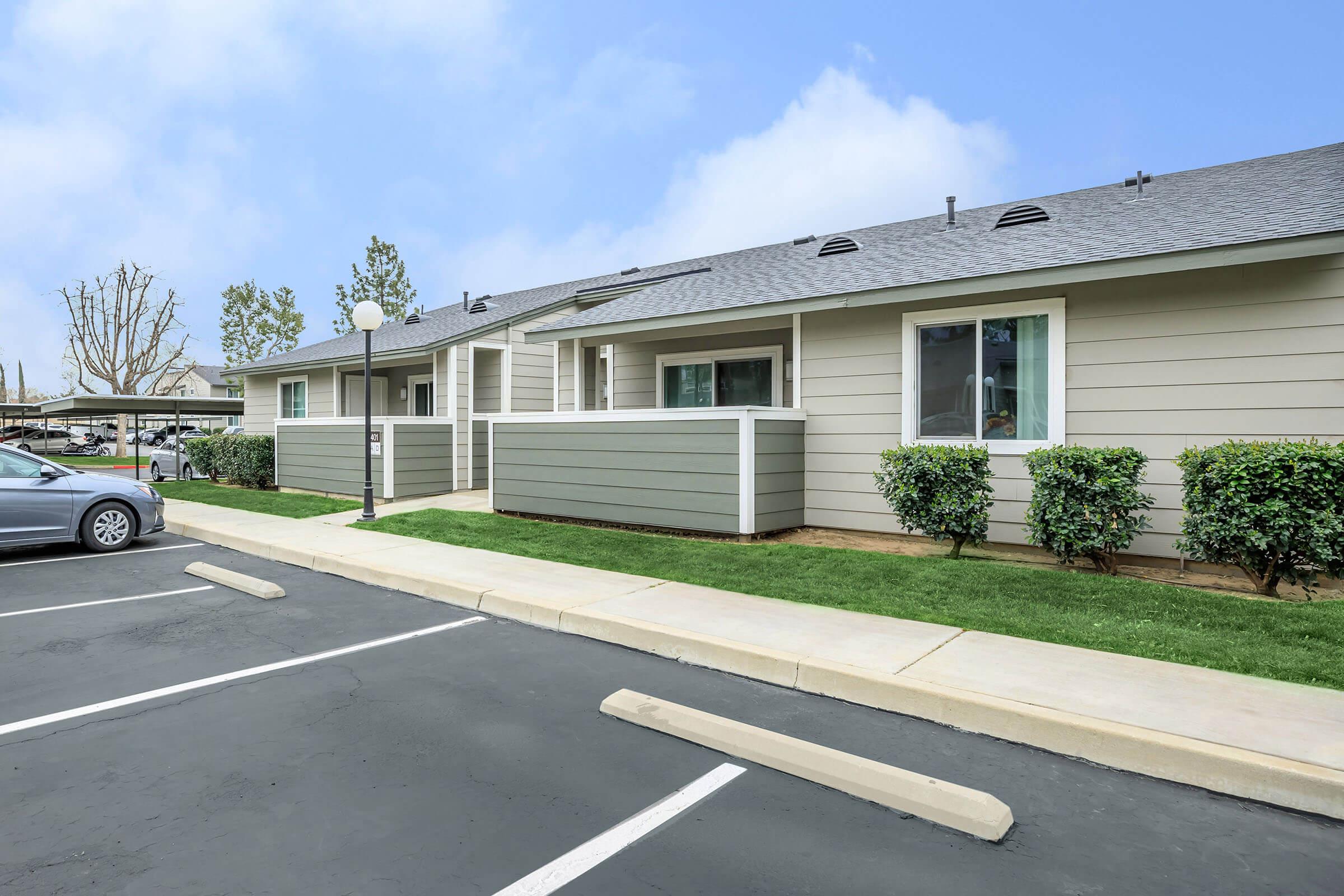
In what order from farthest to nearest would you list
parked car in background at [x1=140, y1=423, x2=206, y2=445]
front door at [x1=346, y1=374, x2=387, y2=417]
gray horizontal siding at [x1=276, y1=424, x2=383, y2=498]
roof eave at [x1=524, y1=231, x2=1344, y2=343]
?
parked car in background at [x1=140, y1=423, x2=206, y2=445] < front door at [x1=346, y1=374, x2=387, y2=417] < gray horizontal siding at [x1=276, y1=424, x2=383, y2=498] < roof eave at [x1=524, y1=231, x2=1344, y2=343]

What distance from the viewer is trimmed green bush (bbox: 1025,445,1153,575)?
6.71m

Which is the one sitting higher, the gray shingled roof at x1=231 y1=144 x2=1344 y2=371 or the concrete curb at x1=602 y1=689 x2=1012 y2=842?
the gray shingled roof at x1=231 y1=144 x2=1344 y2=371

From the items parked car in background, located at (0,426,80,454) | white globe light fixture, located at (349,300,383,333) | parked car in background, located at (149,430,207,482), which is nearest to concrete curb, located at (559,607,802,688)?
white globe light fixture, located at (349,300,383,333)

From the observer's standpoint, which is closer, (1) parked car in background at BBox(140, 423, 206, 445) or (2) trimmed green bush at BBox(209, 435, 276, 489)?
(2) trimmed green bush at BBox(209, 435, 276, 489)

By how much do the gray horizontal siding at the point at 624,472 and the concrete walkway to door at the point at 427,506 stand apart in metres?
1.15

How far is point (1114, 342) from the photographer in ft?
25.7

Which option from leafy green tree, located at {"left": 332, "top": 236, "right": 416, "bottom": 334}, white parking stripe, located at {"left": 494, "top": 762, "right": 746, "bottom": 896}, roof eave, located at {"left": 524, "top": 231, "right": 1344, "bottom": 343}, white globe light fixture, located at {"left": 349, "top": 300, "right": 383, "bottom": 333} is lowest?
white parking stripe, located at {"left": 494, "top": 762, "right": 746, "bottom": 896}

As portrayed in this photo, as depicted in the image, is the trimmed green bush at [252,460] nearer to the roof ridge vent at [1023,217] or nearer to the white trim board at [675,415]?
the white trim board at [675,415]

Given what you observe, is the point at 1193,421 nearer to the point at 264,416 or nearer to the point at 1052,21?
the point at 1052,21

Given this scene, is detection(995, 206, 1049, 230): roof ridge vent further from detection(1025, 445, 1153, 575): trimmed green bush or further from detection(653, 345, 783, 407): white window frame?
detection(1025, 445, 1153, 575): trimmed green bush

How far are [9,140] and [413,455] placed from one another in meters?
35.1

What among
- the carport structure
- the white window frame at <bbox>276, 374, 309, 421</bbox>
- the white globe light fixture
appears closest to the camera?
the white globe light fixture

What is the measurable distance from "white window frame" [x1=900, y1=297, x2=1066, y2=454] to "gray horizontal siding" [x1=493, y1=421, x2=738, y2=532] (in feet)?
7.18

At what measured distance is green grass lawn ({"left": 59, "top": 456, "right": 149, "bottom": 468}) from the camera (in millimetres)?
29936
